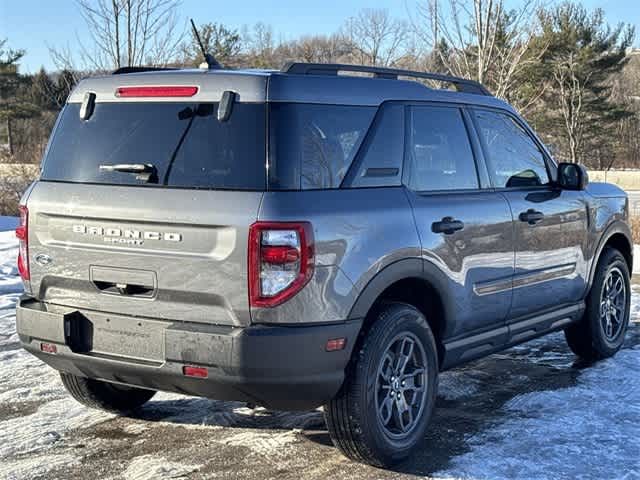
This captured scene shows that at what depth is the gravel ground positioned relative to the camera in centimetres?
417

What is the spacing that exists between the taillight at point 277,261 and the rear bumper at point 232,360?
158mm

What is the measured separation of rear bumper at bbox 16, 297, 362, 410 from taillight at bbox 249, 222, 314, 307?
0.16 metres

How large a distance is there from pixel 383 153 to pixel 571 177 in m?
1.98

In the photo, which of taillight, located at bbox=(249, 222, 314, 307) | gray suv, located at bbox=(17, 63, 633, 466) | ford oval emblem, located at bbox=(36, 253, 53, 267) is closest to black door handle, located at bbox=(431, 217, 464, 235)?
gray suv, located at bbox=(17, 63, 633, 466)

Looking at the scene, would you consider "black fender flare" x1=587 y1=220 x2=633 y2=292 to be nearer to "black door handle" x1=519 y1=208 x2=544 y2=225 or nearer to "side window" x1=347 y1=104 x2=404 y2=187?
"black door handle" x1=519 y1=208 x2=544 y2=225

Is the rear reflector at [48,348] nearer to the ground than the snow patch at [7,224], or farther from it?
nearer to the ground

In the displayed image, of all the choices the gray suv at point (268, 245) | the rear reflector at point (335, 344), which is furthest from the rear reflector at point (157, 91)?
the rear reflector at point (335, 344)

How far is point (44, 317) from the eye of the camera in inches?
162

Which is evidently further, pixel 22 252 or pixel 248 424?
pixel 248 424

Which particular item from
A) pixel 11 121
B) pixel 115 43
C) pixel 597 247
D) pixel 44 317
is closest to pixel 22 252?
pixel 44 317

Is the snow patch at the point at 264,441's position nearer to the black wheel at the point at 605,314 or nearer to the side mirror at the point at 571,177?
the side mirror at the point at 571,177

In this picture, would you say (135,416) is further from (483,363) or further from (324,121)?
(483,363)

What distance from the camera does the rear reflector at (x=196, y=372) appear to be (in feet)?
12.2

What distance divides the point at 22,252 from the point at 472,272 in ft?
7.91
